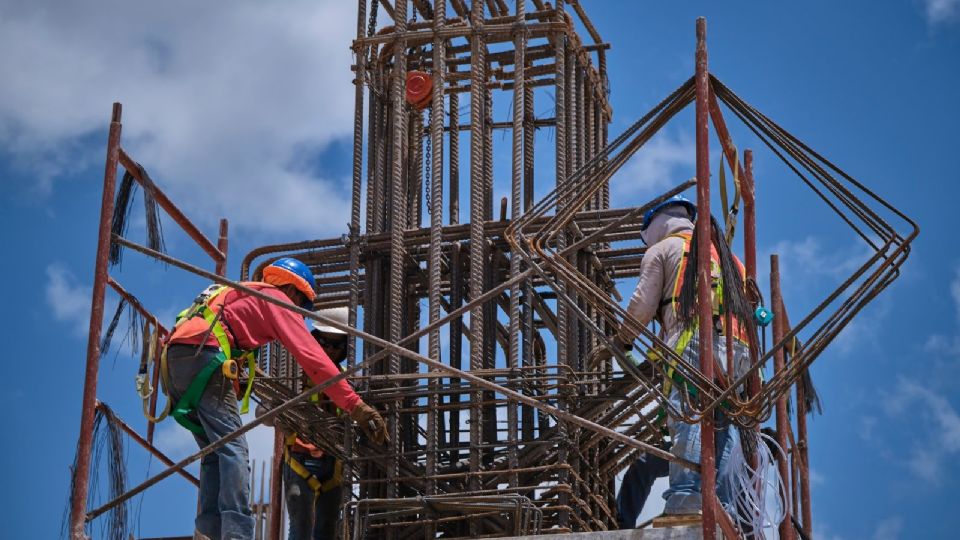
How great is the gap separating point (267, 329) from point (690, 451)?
3429 mm

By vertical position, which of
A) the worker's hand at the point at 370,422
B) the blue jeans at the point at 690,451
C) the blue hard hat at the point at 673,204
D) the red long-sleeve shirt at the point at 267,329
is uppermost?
the blue hard hat at the point at 673,204

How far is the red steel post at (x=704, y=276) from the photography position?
35.4 feet

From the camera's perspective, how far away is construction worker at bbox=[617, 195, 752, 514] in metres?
11.6

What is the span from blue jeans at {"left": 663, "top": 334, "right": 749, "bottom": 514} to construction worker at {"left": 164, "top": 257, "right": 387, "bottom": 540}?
2.81m

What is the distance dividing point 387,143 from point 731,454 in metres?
5.59

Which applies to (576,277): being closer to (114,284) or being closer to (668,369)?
(668,369)

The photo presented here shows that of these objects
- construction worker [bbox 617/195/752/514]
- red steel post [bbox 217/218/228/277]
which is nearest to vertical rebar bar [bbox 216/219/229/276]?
red steel post [bbox 217/218/228/277]

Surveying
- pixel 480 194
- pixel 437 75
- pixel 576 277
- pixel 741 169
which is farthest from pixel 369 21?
pixel 576 277

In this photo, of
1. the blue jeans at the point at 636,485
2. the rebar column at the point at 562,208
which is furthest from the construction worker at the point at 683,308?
the blue jeans at the point at 636,485

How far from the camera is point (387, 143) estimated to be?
54.1ft

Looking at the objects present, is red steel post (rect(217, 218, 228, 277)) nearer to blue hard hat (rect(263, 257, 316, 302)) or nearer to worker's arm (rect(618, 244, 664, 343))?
blue hard hat (rect(263, 257, 316, 302))

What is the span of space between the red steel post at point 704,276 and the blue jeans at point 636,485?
3674 mm

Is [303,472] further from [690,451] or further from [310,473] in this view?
[690,451]

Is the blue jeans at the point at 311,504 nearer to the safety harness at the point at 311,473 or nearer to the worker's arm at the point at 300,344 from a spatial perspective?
the safety harness at the point at 311,473
